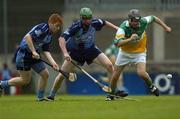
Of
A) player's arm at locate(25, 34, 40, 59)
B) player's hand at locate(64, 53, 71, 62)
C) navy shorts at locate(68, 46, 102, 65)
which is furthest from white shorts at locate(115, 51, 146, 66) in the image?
player's arm at locate(25, 34, 40, 59)

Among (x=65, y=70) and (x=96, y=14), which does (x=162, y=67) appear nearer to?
(x=96, y=14)

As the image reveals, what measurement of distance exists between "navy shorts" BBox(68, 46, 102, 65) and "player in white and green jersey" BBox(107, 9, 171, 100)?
576 millimetres

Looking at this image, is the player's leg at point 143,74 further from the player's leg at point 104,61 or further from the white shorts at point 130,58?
the player's leg at point 104,61

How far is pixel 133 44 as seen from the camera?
19.5 metres

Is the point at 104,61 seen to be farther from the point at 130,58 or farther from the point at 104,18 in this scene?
the point at 104,18

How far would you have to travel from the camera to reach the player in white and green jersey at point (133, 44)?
1894 centimetres

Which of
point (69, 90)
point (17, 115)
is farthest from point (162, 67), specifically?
point (17, 115)

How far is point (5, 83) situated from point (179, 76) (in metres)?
12.8

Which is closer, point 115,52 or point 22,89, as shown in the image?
point 115,52

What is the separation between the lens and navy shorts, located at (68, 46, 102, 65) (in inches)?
778

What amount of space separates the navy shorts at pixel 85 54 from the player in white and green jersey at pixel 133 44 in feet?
1.89

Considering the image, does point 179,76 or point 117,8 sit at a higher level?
point 117,8

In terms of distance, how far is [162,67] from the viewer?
34.8 meters

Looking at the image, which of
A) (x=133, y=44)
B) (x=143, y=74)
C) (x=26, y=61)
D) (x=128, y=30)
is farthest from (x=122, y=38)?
(x=26, y=61)
